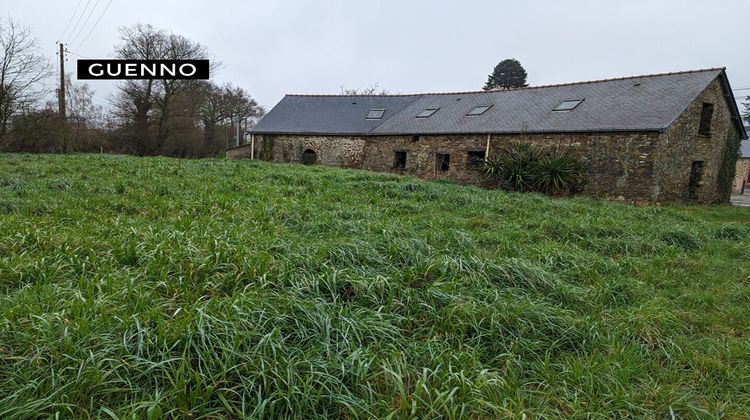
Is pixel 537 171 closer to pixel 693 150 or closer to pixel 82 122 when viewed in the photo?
pixel 693 150

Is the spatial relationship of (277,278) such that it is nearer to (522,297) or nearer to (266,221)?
(522,297)

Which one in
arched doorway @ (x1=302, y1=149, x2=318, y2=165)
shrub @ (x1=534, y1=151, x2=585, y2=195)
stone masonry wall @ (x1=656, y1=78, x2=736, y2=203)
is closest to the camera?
stone masonry wall @ (x1=656, y1=78, x2=736, y2=203)

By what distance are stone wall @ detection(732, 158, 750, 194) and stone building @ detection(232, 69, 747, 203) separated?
18714mm

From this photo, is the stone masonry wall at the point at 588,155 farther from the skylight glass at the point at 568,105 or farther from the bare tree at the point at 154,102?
the bare tree at the point at 154,102

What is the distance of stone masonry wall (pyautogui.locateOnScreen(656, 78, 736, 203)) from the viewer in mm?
12594

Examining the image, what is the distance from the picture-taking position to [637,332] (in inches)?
111

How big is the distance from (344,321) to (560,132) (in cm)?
1380

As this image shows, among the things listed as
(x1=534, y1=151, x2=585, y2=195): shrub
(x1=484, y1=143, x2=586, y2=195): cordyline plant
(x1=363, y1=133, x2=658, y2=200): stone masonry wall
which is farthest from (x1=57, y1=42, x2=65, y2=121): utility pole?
(x1=534, y1=151, x2=585, y2=195): shrub

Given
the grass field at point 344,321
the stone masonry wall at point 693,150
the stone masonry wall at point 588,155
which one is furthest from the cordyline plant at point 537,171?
the grass field at point 344,321

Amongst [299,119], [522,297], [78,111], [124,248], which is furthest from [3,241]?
[78,111]

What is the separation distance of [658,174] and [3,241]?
15.2m

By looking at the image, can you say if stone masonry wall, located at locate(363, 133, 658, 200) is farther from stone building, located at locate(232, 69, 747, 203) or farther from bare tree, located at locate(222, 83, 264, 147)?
bare tree, located at locate(222, 83, 264, 147)

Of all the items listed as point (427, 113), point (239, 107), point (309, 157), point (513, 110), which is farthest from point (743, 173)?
point (239, 107)

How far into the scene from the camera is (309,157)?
21.0 meters
